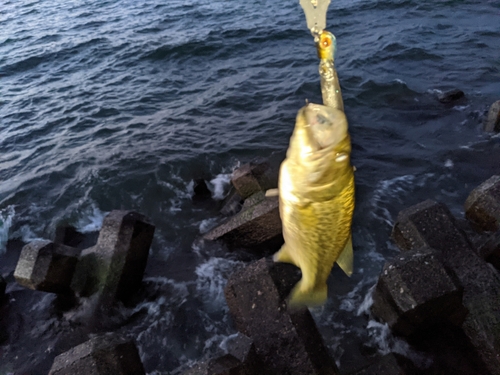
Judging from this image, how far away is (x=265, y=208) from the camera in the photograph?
574 cm

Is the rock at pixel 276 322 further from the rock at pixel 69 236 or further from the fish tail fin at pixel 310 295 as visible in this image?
the rock at pixel 69 236

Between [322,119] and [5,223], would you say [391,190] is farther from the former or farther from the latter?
[5,223]

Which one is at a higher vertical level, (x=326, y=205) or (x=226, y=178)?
(x=326, y=205)

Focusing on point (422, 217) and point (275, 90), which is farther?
point (275, 90)

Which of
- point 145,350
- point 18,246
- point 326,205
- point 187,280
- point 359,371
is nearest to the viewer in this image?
point 326,205

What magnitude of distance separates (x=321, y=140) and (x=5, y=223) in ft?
27.9

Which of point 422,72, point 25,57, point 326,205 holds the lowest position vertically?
point 422,72

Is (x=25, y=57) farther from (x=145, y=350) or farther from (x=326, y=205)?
(x=326, y=205)

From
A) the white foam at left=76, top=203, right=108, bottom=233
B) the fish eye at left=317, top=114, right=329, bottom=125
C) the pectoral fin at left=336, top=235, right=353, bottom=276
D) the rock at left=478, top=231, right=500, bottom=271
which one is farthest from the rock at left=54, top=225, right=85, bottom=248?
the rock at left=478, top=231, right=500, bottom=271

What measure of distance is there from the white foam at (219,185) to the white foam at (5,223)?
441 centimetres

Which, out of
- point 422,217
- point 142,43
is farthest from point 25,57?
point 422,217

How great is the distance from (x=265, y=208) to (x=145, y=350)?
2683 millimetres

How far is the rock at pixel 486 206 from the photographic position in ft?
17.4

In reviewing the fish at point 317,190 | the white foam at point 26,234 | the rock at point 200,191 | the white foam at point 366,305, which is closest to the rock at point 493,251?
the white foam at point 366,305
